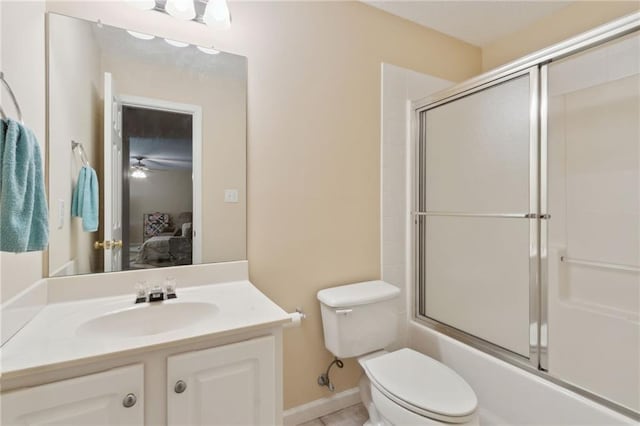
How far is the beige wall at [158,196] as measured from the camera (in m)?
1.35

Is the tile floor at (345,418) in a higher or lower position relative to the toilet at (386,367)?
lower

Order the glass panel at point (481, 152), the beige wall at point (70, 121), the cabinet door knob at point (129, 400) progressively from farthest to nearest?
the glass panel at point (481, 152), the beige wall at point (70, 121), the cabinet door knob at point (129, 400)

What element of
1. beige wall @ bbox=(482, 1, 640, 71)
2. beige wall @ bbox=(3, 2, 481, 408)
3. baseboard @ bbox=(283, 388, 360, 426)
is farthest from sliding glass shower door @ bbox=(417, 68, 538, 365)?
beige wall @ bbox=(482, 1, 640, 71)

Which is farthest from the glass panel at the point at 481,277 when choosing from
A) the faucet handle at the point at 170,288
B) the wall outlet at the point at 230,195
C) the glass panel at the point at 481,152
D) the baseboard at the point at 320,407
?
the faucet handle at the point at 170,288

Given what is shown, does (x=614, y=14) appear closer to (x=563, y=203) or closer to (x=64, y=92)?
(x=563, y=203)

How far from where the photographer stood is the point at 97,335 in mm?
1055

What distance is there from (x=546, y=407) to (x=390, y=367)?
67 cm

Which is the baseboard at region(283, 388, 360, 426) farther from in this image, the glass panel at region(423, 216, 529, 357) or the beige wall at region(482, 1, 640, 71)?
the beige wall at region(482, 1, 640, 71)

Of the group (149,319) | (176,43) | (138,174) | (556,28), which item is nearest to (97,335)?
(149,319)

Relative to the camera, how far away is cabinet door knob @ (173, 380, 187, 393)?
2.94ft

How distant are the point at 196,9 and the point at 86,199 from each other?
0.95m

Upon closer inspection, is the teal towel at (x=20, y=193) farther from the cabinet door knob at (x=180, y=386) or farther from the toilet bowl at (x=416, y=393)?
the toilet bowl at (x=416, y=393)

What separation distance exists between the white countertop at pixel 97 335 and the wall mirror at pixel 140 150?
0.17 m

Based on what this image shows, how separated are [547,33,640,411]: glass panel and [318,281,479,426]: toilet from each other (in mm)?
672
